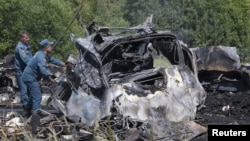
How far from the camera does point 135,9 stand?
59062 millimetres

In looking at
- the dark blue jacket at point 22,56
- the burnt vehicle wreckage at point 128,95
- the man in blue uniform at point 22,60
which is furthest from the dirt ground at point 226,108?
the dark blue jacket at point 22,56

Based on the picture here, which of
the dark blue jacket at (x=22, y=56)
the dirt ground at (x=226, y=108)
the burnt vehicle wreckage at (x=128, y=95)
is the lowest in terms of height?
the dirt ground at (x=226, y=108)

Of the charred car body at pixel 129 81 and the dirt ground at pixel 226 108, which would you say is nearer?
the charred car body at pixel 129 81

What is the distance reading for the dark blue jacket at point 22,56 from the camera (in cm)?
1136

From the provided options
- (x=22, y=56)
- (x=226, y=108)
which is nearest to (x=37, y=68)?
(x=22, y=56)

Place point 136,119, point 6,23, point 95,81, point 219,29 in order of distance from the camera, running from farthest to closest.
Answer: point 219,29, point 6,23, point 95,81, point 136,119

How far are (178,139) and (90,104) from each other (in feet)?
6.44

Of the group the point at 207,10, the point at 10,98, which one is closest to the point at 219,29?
the point at 207,10

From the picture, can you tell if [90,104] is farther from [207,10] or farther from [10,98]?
[207,10]

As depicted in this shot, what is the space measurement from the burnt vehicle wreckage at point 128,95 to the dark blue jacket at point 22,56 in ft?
3.98

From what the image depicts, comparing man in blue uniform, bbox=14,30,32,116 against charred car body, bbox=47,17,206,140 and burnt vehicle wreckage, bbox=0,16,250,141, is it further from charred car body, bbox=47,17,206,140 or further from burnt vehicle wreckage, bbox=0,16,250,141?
charred car body, bbox=47,17,206,140

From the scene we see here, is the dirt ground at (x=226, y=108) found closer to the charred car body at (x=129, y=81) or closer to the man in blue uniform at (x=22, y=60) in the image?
the charred car body at (x=129, y=81)

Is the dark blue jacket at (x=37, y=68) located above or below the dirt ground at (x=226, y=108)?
above

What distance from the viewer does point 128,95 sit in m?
9.41
